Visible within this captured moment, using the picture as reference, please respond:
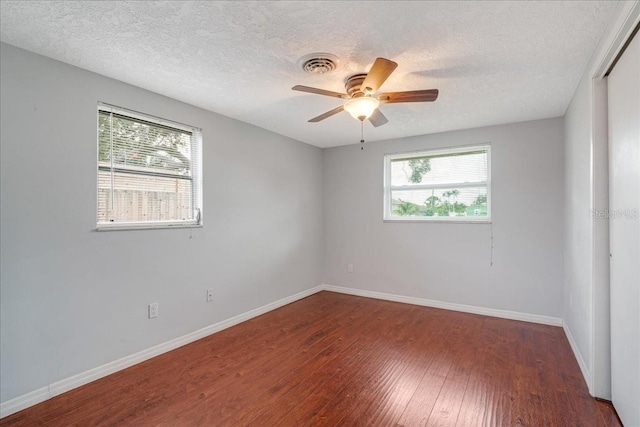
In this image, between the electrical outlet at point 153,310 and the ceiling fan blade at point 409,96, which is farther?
the electrical outlet at point 153,310

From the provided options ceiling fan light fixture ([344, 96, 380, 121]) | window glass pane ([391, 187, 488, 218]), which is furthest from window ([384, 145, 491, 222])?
ceiling fan light fixture ([344, 96, 380, 121])

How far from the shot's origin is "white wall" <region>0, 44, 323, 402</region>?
1.99 meters

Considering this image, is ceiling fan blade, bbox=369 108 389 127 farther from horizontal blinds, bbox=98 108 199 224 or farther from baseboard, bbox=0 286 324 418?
baseboard, bbox=0 286 324 418

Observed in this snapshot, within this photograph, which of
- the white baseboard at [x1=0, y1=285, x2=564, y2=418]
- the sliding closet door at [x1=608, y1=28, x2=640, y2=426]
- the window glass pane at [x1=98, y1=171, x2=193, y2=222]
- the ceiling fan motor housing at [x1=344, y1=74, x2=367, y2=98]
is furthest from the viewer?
the window glass pane at [x1=98, y1=171, x2=193, y2=222]

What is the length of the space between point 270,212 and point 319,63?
225 cm

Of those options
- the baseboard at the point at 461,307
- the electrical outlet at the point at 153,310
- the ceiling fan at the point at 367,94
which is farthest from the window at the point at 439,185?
the electrical outlet at the point at 153,310

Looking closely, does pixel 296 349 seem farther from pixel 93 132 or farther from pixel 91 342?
pixel 93 132

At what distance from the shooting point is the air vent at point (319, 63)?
81.9 inches

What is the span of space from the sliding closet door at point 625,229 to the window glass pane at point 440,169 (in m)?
1.90

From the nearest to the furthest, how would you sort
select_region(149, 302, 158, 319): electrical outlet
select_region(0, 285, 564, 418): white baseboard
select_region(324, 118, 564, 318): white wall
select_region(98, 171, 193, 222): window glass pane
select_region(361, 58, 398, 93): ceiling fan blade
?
select_region(361, 58, 398, 93): ceiling fan blade < select_region(0, 285, 564, 418): white baseboard < select_region(98, 171, 193, 222): window glass pane < select_region(149, 302, 158, 319): electrical outlet < select_region(324, 118, 564, 318): white wall

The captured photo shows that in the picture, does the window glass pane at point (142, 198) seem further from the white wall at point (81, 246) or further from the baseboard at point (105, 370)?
the baseboard at point (105, 370)

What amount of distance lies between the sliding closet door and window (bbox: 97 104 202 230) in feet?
10.7

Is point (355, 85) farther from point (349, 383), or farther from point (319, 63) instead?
point (349, 383)

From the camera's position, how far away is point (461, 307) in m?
3.93
